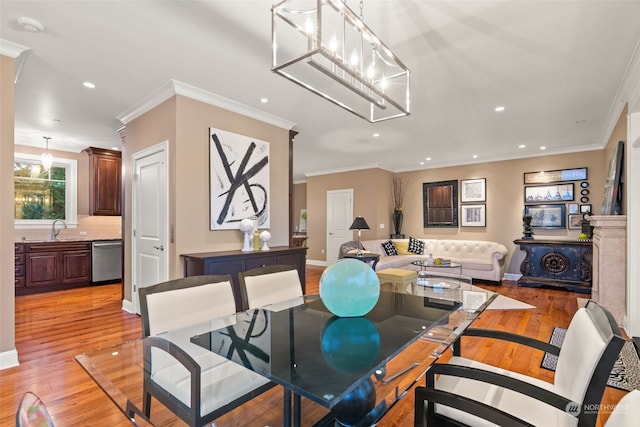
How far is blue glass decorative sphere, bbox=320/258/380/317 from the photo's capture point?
1535 millimetres

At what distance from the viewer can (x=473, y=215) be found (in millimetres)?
6797

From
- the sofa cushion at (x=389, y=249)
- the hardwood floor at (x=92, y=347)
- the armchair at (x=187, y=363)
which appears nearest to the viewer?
the armchair at (x=187, y=363)

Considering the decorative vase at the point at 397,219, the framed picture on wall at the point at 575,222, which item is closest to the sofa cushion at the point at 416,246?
the decorative vase at the point at 397,219

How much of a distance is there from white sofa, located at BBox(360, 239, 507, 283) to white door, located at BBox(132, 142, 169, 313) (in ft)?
12.1

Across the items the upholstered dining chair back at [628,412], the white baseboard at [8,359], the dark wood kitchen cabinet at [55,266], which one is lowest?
the white baseboard at [8,359]

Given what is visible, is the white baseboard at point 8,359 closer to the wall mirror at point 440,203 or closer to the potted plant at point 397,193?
the potted plant at point 397,193

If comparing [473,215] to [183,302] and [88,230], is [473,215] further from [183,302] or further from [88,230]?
[88,230]

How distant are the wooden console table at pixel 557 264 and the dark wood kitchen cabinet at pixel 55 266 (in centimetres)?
787

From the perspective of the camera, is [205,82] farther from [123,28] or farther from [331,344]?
[331,344]

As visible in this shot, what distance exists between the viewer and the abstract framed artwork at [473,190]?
668 cm

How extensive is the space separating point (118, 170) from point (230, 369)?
18.5 feet

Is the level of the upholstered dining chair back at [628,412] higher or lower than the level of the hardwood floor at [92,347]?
higher

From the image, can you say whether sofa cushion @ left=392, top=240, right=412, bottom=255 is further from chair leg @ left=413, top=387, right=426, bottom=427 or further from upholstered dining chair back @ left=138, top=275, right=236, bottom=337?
chair leg @ left=413, top=387, right=426, bottom=427

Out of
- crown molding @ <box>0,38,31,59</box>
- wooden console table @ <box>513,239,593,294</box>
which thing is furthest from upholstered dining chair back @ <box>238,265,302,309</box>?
wooden console table @ <box>513,239,593,294</box>
